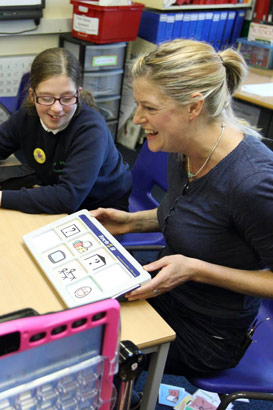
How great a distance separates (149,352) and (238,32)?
11.1ft

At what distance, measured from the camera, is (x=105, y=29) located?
121 inches

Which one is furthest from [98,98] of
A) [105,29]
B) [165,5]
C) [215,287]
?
[215,287]

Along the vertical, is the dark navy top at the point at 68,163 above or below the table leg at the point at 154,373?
above

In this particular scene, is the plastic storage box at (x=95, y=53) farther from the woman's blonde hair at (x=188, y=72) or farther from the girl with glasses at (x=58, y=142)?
the woman's blonde hair at (x=188, y=72)

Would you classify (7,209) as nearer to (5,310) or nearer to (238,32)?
(5,310)

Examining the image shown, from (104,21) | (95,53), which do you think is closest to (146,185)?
(104,21)

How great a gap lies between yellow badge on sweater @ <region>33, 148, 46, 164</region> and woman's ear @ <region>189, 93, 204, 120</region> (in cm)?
74

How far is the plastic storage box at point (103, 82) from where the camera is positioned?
3.36 m

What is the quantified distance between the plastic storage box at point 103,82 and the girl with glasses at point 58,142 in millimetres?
1681

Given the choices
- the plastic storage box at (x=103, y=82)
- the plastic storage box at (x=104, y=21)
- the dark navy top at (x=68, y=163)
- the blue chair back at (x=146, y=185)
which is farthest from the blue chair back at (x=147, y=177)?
the plastic storage box at (x=103, y=82)

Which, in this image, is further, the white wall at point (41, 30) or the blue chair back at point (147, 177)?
the white wall at point (41, 30)

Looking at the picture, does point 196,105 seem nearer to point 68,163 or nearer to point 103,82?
point 68,163

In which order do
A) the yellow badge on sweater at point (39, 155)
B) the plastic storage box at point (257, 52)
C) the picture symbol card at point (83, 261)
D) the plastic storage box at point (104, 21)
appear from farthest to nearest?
the plastic storage box at point (257, 52)
the plastic storage box at point (104, 21)
the yellow badge on sweater at point (39, 155)
the picture symbol card at point (83, 261)

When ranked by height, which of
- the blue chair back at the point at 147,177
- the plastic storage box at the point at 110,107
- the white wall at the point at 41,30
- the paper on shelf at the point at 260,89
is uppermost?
the white wall at the point at 41,30
